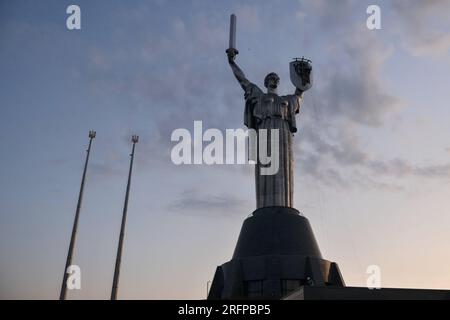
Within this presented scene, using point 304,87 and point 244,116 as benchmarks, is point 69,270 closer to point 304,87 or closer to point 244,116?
point 244,116

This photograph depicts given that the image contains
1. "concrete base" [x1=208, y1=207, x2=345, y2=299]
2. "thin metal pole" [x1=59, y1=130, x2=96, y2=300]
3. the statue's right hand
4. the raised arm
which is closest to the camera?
"concrete base" [x1=208, y1=207, x2=345, y2=299]

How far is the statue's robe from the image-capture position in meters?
24.9

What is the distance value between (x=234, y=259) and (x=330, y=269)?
4.51m

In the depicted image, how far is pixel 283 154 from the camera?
2581 cm

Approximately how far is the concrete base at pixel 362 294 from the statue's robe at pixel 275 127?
24.8 ft

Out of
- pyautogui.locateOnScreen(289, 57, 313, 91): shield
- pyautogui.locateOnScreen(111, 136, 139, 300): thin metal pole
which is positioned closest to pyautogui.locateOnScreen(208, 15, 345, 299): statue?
pyautogui.locateOnScreen(289, 57, 313, 91): shield

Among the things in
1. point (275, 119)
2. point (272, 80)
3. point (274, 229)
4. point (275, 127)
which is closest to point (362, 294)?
point (274, 229)

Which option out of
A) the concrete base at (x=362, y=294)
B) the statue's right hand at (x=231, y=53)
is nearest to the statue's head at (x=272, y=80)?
the statue's right hand at (x=231, y=53)

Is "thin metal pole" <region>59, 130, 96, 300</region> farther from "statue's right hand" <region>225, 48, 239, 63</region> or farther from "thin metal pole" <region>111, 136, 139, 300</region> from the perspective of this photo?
"statue's right hand" <region>225, 48, 239, 63</region>

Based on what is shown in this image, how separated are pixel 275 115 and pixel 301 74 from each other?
3.39 metres

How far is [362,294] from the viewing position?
16984mm

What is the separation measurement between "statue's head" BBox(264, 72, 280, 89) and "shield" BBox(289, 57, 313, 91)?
3.47 feet
